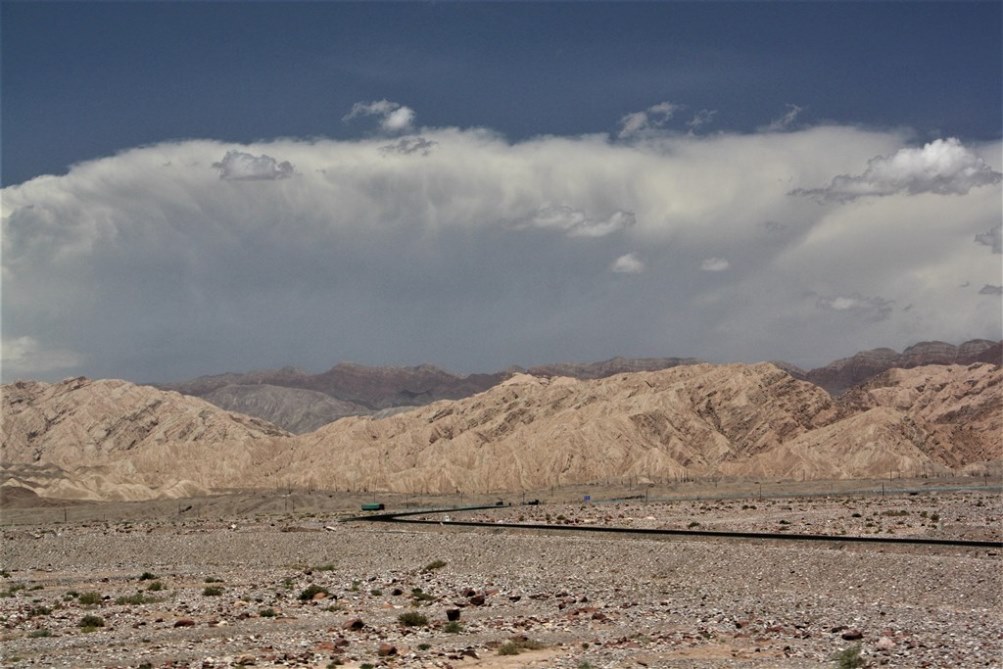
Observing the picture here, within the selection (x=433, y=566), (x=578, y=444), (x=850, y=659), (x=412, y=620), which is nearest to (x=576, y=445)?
(x=578, y=444)

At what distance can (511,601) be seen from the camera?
42250 millimetres

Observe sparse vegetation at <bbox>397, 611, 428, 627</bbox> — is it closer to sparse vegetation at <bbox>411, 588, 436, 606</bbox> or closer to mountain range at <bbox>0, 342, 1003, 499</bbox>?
sparse vegetation at <bbox>411, 588, 436, 606</bbox>

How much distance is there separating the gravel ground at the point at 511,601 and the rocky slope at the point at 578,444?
68607mm

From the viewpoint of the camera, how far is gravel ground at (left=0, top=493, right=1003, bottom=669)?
31031 millimetres

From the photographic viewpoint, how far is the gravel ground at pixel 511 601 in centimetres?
3103

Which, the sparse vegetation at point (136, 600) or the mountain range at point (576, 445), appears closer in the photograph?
the sparse vegetation at point (136, 600)

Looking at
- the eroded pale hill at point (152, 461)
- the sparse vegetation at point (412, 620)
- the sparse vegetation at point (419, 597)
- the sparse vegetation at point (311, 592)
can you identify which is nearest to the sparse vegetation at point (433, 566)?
the sparse vegetation at point (419, 597)

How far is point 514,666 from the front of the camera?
1165 inches

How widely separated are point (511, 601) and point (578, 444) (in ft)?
342

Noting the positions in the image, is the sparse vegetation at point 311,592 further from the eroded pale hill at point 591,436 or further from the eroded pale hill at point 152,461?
the eroded pale hill at point 152,461

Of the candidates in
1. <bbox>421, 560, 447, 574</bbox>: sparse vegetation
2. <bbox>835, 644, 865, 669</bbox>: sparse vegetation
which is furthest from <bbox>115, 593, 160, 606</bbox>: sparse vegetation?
<bbox>835, 644, 865, 669</bbox>: sparse vegetation

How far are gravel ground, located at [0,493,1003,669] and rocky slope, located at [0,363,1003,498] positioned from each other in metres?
68.6

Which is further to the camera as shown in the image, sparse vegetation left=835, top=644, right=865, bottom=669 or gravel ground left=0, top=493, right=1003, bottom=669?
gravel ground left=0, top=493, right=1003, bottom=669

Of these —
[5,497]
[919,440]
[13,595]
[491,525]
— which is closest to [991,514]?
[491,525]
